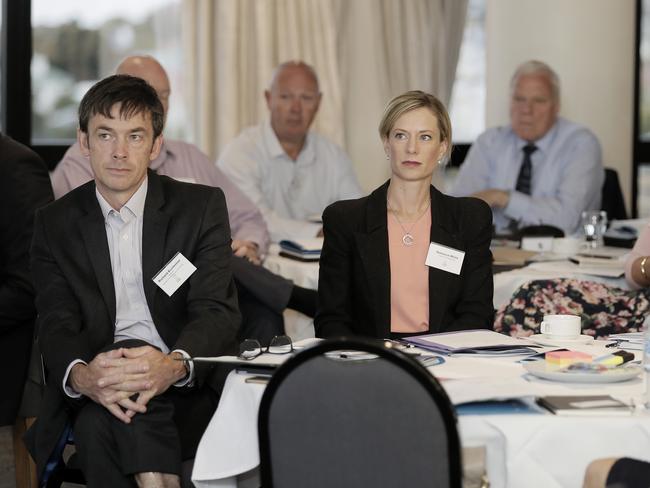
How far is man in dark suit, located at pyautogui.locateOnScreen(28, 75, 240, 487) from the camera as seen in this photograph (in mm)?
3014

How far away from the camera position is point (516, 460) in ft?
6.97

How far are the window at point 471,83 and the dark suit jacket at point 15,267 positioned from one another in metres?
5.27

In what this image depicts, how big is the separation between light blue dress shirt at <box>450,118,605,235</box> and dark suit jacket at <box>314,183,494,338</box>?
2278 millimetres

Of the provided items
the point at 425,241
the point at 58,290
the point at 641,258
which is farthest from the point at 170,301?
the point at 641,258

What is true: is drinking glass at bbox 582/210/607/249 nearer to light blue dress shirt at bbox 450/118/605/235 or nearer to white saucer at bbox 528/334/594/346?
light blue dress shirt at bbox 450/118/605/235

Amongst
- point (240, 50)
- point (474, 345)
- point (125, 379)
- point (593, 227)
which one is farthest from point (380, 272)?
point (240, 50)

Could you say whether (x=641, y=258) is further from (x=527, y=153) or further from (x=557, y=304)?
(x=527, y=153)

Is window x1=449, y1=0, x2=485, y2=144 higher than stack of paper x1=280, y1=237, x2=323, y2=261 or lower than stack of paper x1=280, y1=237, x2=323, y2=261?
higher

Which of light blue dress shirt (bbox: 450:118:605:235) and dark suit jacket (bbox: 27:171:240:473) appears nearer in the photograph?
dark suit jacket (bbox: 27:171:240:473)

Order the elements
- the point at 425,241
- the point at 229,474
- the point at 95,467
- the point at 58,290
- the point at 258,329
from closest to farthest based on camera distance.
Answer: the point at 229,474
the point at 95,467
the point at 58,290
the point at 425,241
the point at 258,329

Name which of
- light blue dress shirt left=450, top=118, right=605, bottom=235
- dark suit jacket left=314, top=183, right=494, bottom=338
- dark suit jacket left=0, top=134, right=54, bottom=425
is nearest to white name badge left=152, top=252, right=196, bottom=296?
dark suit jacket left=314, top=183, right=494, bottom=338

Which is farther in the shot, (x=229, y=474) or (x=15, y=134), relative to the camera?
(x=15, y=134)

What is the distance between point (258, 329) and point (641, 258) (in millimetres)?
1487

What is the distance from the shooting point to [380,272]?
344cm
